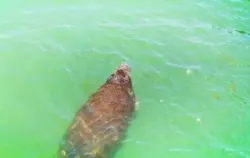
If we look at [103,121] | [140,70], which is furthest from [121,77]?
[103,121]

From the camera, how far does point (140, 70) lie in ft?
35.5

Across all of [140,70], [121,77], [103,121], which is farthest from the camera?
[140,70]

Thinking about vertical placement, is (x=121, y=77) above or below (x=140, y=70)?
above

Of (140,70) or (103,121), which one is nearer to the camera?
(103,121)

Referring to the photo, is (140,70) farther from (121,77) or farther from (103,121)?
(103,121)

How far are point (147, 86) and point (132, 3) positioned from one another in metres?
4.25

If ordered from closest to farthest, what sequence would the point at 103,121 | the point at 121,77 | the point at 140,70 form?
the point at 103,121, the point at 121,77, the point at 140,70

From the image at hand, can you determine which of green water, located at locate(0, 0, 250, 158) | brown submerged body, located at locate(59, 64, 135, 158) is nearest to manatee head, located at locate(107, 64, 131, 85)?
brown submerged body, located at locate(59, 64, 135, 158)

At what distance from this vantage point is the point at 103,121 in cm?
841

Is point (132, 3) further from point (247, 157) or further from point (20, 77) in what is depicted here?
point (247, 157)

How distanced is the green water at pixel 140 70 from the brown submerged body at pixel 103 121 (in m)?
0.38

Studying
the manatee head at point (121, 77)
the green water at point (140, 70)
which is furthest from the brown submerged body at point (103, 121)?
the green water at point (140, 70)

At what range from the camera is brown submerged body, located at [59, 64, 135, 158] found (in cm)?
773

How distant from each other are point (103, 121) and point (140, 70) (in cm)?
275
